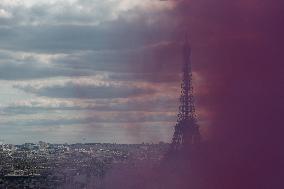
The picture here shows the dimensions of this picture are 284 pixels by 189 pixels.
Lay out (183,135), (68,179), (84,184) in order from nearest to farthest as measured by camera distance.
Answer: (183,135) → (84,184) → (68,179)

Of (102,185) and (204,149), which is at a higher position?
(204,149)

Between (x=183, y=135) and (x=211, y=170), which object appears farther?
(x=183, y=135)

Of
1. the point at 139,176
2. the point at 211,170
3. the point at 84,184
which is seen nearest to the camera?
the point at 211,170

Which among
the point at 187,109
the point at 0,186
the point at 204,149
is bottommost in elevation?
the point at 0,186

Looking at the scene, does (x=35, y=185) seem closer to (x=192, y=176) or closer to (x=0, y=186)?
(x=0, y=186)

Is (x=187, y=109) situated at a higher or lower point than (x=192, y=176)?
higher

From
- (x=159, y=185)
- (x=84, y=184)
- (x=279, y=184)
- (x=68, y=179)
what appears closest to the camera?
(x=279, y=184)

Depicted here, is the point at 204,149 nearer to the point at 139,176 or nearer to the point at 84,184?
the point at 139,176

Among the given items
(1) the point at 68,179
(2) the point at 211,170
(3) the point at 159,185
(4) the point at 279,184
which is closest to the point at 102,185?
(1) the point at 68,179

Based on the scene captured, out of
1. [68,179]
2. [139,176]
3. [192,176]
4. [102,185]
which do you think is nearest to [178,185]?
[192,176]
